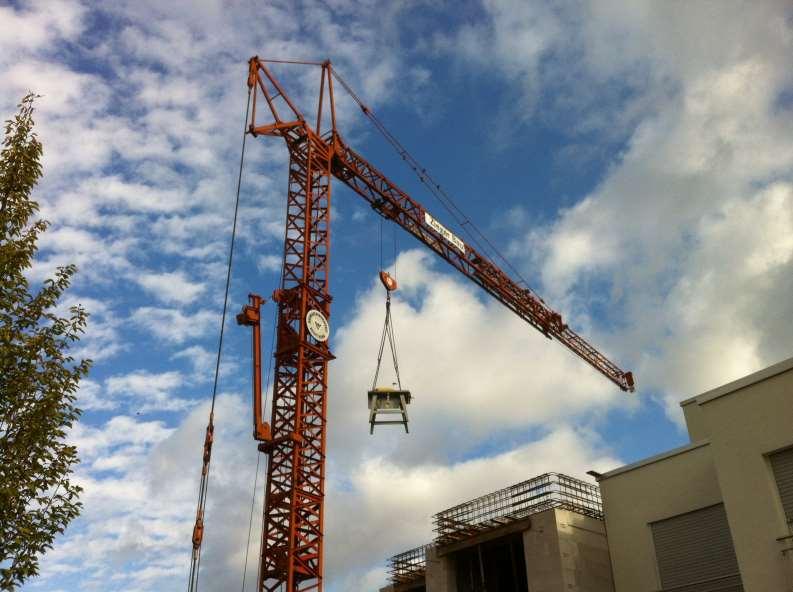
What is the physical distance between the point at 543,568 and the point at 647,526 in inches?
180

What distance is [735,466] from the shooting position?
72.2ft

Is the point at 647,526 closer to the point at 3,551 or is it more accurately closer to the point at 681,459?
the point at 681,459

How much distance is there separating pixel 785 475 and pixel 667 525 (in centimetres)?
941

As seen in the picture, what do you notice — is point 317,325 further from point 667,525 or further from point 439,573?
point 667,525

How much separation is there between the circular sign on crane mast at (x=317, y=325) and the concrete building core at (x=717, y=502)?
1588 centimetres

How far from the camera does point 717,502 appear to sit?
27672 millimetres

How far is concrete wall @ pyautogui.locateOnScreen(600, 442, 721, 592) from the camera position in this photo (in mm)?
28781

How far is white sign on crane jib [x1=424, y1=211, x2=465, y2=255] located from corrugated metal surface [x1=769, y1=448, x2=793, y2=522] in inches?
1258

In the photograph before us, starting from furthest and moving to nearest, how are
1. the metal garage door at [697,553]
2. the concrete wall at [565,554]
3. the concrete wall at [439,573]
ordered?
1. the concrete wall at [439,573]
2. the concrete wall at [565,554]
3. the metal garage door at [697,553]

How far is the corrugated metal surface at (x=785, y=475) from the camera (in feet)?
67.5

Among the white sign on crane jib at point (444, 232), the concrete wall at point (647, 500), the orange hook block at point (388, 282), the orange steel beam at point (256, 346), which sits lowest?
the concrete wall at point (647, 500)

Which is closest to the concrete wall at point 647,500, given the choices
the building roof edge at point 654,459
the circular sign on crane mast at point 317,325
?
the building roof edge at point 654,459

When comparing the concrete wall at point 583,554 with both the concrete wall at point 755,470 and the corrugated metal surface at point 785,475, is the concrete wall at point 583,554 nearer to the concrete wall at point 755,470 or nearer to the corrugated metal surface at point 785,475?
the concrete wall at point 755,470

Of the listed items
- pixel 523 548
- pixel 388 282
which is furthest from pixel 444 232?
pixel 523 548
